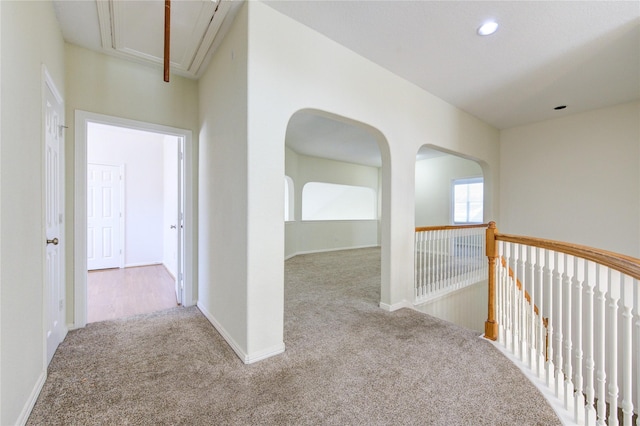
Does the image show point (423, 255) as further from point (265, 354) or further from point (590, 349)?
point (265, 354)

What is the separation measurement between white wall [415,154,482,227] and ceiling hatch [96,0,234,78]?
6257mm

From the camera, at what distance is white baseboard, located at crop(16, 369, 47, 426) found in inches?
53.5

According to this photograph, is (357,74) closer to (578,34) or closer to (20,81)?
(578,34)

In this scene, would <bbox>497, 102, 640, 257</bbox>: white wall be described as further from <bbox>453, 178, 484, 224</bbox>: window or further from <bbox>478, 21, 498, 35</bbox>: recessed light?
<bbox>478, 21, 498, 35</bbox>: recessed light

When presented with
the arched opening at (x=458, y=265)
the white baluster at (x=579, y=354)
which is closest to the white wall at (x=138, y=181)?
the arched opening at (x=458, y=265)

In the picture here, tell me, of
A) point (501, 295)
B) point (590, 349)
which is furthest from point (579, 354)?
point (501, 295)

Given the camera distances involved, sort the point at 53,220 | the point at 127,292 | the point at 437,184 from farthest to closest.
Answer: the point at 437,184 < the point at 127,292 < the point at 53,220

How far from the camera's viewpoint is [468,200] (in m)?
6.61

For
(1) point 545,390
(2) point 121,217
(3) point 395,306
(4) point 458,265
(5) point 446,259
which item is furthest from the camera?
(2) point 121,217

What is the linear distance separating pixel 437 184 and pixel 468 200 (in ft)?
3.01

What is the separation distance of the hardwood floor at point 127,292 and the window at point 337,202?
158 inches

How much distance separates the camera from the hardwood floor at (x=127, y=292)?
3.00 metres

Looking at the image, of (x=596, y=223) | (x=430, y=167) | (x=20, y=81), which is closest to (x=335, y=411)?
(x=20, y=81)

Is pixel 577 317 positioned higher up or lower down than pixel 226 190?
lower down
